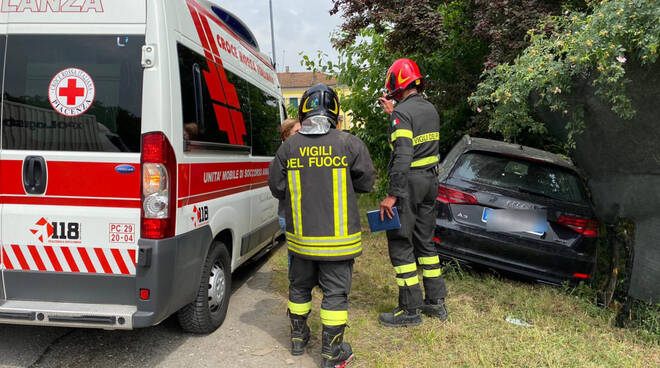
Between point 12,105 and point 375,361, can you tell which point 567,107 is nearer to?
point 375,361

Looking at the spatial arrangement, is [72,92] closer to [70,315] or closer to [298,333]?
[70,315]

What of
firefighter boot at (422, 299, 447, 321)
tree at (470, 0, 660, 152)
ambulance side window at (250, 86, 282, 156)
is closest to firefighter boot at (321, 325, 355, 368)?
firefighter boot at (422, 299, 447, 321)

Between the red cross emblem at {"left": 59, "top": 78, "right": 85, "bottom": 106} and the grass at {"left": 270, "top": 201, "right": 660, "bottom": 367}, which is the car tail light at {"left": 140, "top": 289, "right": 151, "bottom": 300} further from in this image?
the grass at {"left": 270, "top": 201, "right": 660, "bottom": 367}

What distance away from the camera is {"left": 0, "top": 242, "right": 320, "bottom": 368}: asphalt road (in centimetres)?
310

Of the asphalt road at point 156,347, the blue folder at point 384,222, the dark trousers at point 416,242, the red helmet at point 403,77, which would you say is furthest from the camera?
the red helmet at point 403,77

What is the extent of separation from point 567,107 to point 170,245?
3134 mm

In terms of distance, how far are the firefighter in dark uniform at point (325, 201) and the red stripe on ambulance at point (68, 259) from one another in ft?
3.37

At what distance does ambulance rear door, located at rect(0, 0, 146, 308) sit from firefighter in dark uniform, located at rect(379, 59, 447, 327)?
1817 mm

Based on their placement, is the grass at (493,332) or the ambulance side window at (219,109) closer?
the ambulance side window at (219,109)

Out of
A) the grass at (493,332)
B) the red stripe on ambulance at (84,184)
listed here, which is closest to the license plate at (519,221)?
the grass at (493,332)

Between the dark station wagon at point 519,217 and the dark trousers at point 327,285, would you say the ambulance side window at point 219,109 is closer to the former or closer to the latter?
the dark trousers at point 327,285

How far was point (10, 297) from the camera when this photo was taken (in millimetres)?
2766

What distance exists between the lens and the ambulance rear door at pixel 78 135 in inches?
105

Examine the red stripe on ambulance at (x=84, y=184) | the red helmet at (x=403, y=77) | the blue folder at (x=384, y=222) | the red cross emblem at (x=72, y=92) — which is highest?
the red helmet at (x=403, y=77)
